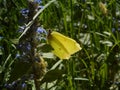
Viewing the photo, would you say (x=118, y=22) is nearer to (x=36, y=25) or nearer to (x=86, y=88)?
(x=86, y=88)

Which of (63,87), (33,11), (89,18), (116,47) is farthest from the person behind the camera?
(89,18)

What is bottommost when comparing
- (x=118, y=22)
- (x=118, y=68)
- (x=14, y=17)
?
(x=118, y=68)

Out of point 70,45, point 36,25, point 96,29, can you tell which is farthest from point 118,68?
point 36,25

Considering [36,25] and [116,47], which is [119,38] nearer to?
[116,47]

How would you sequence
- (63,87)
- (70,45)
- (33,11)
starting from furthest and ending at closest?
(63,87) → (70,45) → (33,11)

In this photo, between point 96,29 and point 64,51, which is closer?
point 64,51

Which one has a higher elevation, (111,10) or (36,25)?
(36,25)

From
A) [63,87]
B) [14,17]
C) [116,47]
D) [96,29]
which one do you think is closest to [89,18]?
[96,29]
